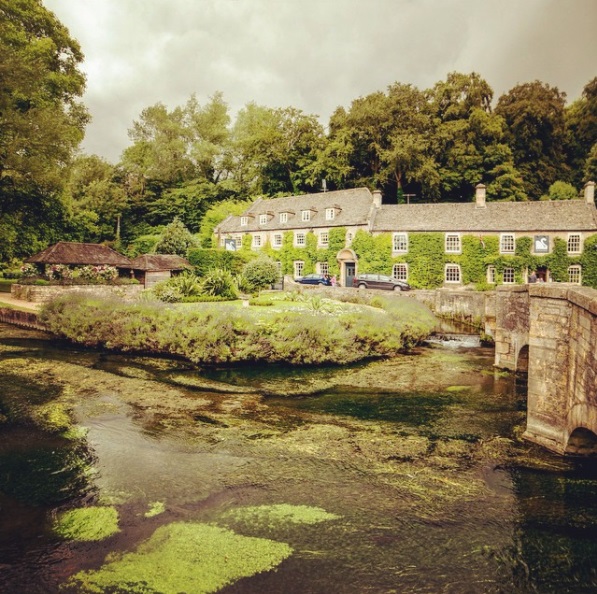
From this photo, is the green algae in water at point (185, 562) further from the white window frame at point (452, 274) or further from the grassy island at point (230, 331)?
the white window frame at point (452, 274)

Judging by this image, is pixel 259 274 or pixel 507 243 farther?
pixel 507 243

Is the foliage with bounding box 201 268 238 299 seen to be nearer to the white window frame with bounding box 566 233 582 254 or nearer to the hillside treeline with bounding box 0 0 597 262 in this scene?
the hillside treeline with bounding box 0 0 597 262

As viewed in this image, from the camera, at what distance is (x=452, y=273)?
35.3m

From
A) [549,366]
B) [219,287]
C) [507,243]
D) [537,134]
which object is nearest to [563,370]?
[549,366]

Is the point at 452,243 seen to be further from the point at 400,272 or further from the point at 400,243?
the point at 400,272

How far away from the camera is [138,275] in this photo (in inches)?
1293

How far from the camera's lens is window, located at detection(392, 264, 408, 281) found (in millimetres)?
36250

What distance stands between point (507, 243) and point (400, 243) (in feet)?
27.3

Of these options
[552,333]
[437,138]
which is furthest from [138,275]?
[437,138]

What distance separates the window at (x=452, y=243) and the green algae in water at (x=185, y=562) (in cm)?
3285

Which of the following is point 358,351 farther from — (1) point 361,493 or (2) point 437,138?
(2) point 437,138

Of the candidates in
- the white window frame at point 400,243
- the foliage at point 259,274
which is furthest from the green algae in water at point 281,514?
the white window frame at point 400,243

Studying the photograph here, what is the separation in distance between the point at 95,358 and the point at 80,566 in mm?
12659

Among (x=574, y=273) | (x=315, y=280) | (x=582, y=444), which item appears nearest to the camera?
(x=582, y=444)
